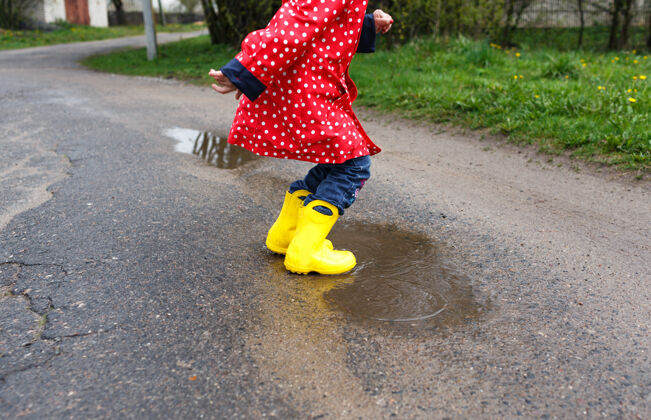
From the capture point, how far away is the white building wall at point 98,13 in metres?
28.7

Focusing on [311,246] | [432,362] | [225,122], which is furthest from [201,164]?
[432,362]

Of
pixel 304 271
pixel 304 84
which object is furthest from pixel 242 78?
pixel 304 271

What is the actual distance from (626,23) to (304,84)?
10.3 m

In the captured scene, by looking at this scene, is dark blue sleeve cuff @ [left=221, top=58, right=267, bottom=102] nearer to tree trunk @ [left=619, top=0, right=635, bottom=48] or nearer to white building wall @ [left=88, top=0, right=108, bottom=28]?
tree trunk @ [left=619, top=0, right=635, bottom=48]

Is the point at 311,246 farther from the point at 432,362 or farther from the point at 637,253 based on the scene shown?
the point at 637,253

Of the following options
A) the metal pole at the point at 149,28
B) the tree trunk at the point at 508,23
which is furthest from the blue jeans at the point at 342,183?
the metal pole at the point at 149,28

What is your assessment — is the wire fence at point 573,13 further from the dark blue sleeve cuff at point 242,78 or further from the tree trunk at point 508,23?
the dark blue sleeve cuff at point 242,78

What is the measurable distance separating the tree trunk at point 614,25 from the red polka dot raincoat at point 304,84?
389 inches

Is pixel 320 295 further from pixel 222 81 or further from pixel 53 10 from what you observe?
pixel 53 10

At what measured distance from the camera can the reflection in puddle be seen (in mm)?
2285

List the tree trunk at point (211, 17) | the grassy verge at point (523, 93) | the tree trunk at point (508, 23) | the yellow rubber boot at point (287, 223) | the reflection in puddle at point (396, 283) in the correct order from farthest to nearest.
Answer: the tree trunk at point (211, 17)
the tree trunk at point (508, 23)
the grassy verge at point (523, 93)
the yellow rubber boot at point (287, 223)
the reflection in puddle at point (396, 283)

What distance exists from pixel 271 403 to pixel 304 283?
2.81 feet

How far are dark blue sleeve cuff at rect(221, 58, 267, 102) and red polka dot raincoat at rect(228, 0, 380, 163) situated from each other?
17 millimetres

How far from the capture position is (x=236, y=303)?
232 centimetres
